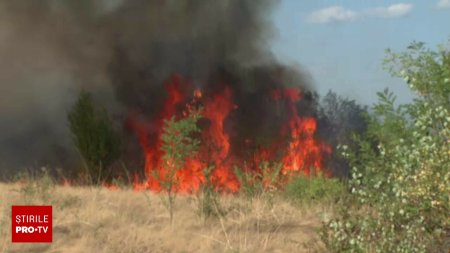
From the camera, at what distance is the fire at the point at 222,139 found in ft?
72.8

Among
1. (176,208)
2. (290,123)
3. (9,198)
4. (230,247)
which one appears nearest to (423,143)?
(230,247)

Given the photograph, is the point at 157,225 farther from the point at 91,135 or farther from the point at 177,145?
the point at 91,135

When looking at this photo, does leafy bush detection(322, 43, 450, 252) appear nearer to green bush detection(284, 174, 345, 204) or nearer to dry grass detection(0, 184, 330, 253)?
dry grass detection(0, 184, 330, 253)

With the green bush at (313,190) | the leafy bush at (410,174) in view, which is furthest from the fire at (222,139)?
the leafy bush at (410,174)

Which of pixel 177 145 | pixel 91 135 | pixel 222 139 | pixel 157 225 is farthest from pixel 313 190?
pixel 91 135

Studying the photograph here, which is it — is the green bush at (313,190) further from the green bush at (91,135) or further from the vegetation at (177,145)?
the green bush at (91,135)

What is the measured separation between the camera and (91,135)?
2453 cm

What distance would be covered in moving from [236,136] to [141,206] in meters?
14.1

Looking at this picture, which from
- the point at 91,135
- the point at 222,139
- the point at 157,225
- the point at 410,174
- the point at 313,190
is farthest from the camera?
the point at 222,139

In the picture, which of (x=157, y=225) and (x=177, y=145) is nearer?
(x=157, y=225)

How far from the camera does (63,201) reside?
48.3ft

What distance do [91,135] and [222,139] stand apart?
4.48 m

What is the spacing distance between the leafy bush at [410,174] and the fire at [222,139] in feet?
33.5

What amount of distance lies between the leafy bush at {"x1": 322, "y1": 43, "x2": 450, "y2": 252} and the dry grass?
0.80 m
